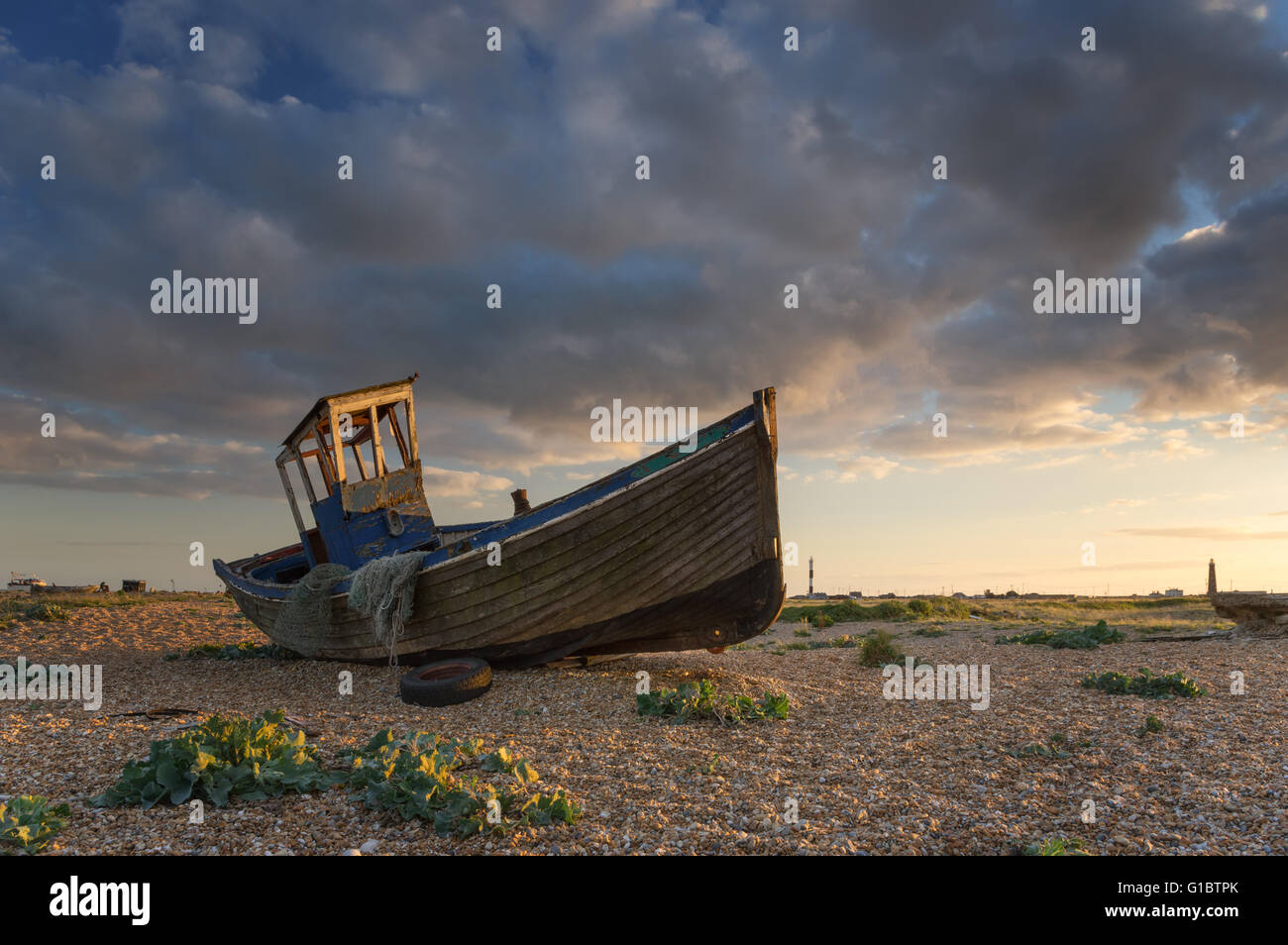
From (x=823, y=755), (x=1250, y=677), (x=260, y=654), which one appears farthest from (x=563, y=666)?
(x=1250, y=677)

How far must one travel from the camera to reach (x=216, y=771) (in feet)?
16.0

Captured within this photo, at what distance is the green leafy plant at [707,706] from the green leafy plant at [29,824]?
5.10 meters

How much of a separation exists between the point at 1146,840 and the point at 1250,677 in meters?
7.16

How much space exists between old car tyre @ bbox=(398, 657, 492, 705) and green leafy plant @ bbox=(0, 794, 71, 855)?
4436 millimetres

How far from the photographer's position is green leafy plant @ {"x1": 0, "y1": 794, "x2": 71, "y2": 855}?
12.7 ft

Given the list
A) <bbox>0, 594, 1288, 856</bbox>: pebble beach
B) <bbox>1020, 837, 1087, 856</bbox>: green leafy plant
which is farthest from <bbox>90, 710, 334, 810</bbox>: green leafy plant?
<bbox>1020, 837, 1087, 856</bbox>: green leafy plant

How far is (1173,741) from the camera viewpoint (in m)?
6.53

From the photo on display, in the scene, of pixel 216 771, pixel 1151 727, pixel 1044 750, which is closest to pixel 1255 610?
pixel 1151 727

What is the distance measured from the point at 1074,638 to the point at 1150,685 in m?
5.71

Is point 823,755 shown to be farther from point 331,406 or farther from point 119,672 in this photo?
point 119,672

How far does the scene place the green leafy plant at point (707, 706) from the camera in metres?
7.71

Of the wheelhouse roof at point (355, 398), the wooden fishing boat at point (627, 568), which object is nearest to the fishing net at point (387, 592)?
the wooden fishing boat at point (627, 568)

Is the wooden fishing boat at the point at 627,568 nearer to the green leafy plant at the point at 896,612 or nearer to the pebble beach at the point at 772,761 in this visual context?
the pebble beach at the point at 772,761

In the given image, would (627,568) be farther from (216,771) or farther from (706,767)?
(216,771)
